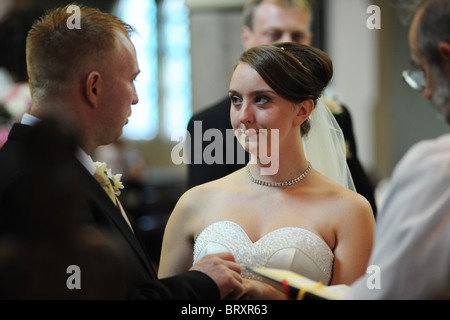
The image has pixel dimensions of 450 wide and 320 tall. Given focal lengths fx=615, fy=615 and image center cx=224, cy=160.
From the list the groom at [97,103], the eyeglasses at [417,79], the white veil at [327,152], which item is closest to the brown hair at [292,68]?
the white veil at [327,152]

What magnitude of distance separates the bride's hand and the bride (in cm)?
2

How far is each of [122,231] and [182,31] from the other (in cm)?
1119

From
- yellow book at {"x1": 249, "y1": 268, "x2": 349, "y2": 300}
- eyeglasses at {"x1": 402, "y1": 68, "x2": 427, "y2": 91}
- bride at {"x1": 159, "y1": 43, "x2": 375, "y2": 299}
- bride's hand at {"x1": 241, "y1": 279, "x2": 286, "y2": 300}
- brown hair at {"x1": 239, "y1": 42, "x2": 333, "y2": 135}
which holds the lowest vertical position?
bride's hand at {"x1": 241, "y1": 279, "x2": 286, "y2": 300}

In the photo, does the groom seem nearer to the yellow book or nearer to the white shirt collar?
the white shirt collar

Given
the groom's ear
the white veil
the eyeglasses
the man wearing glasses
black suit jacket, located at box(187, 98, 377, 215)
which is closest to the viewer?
the man wearing glasses

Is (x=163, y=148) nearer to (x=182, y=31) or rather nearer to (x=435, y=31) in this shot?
(x=182, y=31)

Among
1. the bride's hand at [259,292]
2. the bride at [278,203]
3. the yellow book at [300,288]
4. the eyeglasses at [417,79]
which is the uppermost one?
the eyeglasses at [417,79]

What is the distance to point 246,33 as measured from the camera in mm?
3584

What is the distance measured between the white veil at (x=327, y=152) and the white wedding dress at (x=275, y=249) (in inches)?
17.8

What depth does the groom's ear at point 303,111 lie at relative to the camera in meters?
2.47

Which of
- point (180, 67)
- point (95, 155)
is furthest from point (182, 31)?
point (95, 155)

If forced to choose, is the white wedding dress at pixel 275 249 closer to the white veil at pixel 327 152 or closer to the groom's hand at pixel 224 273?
the groom's hand at pixel 224 273

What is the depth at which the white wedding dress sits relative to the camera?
2.35 m

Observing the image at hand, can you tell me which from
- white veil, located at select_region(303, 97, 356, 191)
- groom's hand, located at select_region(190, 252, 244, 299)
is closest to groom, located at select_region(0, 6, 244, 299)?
groom's hand, located at select_region(190, 252, 244, 299)
